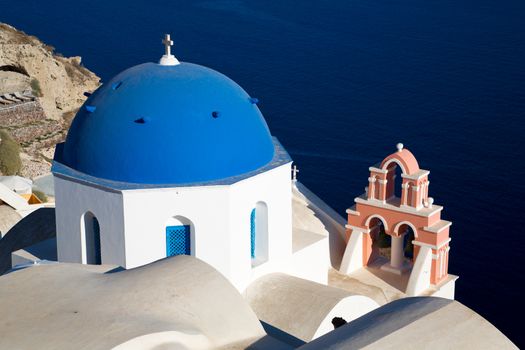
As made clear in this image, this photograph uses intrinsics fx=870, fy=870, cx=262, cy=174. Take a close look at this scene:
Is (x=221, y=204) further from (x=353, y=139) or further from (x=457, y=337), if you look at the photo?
(x=353, y=139)

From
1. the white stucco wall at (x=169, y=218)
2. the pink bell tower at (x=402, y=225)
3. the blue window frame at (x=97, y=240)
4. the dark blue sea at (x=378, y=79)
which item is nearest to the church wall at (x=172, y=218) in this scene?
the white stucco wall at (x=169, y=218)

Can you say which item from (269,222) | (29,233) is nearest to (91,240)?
(269,222)

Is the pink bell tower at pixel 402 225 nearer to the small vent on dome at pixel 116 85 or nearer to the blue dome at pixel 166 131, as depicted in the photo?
the blue dome at pixel 166 131

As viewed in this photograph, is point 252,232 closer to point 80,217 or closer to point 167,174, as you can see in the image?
point 167,174

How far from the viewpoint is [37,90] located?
102 feet

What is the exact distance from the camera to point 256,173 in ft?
40.1

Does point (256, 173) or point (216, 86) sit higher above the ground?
point (216, 86)

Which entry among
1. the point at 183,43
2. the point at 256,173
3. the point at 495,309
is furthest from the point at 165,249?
the point at 183,43

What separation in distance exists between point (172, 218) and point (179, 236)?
293 mm

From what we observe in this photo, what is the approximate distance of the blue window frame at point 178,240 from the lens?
471 inches

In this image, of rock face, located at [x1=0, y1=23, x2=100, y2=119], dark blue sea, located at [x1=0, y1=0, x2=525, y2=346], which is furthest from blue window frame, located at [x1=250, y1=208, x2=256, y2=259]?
rock face, located at [x1=0, y1=23, x2=100, y2=119]

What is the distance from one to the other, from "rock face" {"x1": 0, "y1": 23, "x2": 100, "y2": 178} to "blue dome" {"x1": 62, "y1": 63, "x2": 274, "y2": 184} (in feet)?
46.3

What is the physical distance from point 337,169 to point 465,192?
15.8 feet

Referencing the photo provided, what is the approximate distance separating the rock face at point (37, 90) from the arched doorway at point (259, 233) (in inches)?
565
